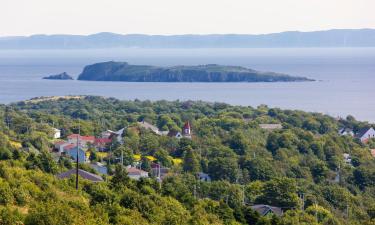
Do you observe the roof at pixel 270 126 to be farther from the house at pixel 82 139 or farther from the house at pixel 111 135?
the house at pixel 82 139

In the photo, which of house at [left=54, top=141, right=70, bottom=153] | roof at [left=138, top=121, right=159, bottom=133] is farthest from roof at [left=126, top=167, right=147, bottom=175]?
roof at [left=138, top=121, right=159, bottom=133]

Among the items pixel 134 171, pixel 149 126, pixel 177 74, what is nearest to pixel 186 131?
pixel 149 126

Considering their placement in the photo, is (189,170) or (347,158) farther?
(347,158)

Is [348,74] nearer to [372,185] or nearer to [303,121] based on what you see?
[303,121]

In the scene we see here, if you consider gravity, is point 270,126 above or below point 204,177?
above

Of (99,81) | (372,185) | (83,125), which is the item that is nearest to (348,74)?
(99,81)

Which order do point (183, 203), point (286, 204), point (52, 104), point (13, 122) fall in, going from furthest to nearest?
point (52, 104) < point (13, 122) < point (286, 204) < point (183, 203)

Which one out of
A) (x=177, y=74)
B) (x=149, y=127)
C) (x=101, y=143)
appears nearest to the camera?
(x=101, y=143)

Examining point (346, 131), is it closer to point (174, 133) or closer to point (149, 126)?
point (174, 133)
